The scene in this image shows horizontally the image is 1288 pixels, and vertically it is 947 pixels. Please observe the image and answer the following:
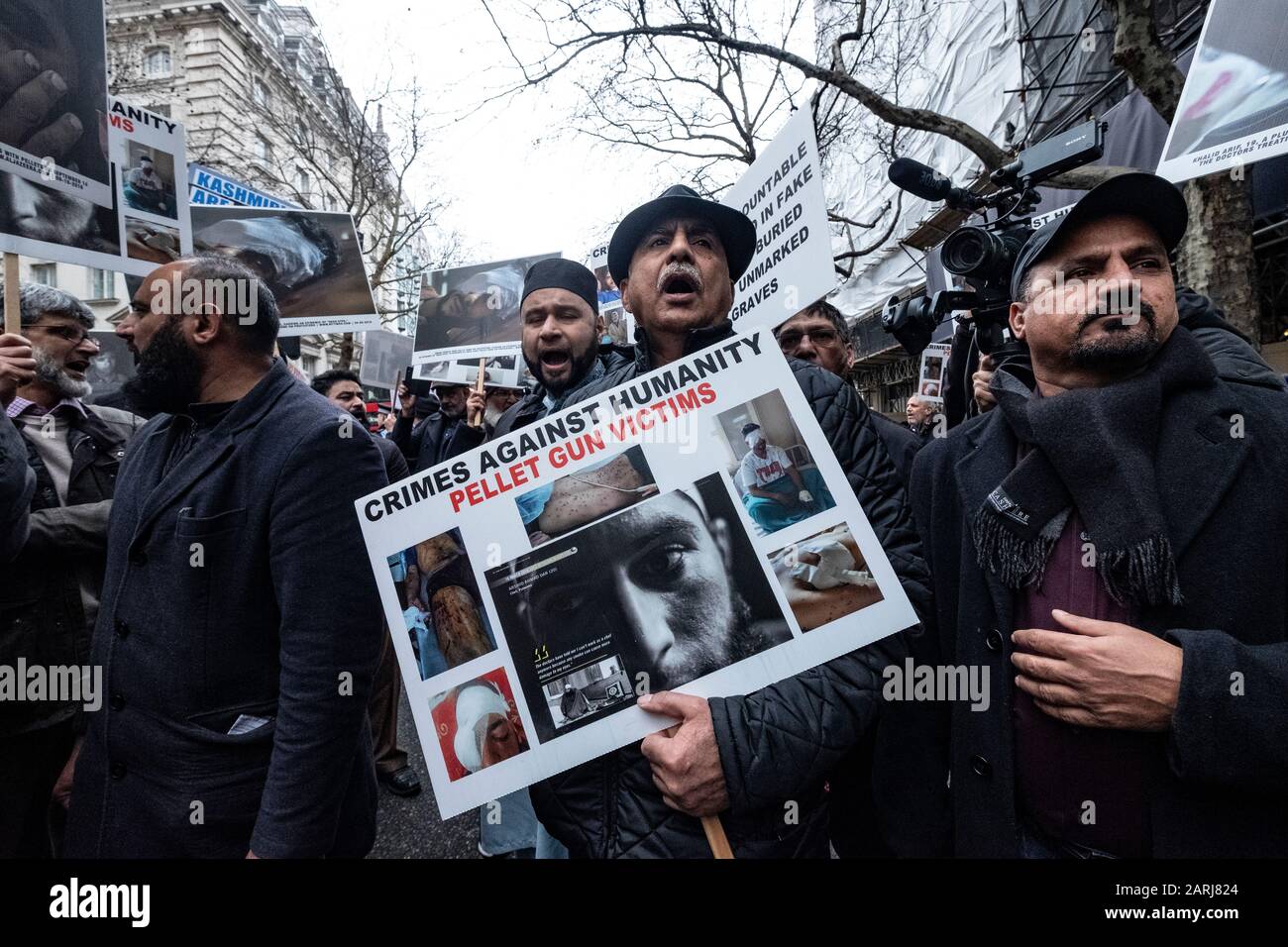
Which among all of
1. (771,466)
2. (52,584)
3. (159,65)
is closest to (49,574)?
(52,584)

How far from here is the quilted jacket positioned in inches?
47.1

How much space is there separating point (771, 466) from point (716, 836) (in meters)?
0.70

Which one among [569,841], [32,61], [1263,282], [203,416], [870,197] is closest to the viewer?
[569,841]

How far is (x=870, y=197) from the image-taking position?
49.7 ft

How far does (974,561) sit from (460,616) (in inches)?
44.8

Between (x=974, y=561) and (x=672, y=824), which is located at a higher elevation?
(x=974, y=561)

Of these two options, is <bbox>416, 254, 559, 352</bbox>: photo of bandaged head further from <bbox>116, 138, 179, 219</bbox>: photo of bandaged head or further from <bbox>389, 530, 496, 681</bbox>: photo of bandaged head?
<bbox>389, 530, 496, 681</bbox>: photo of bandaged head

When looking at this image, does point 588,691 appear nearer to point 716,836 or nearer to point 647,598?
point 647,598

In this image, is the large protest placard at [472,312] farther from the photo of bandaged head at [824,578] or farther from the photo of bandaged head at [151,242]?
the photo of bandaged head at [824,578]

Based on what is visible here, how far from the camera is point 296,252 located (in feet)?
12.9

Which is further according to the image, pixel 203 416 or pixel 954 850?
pixel 203 416
